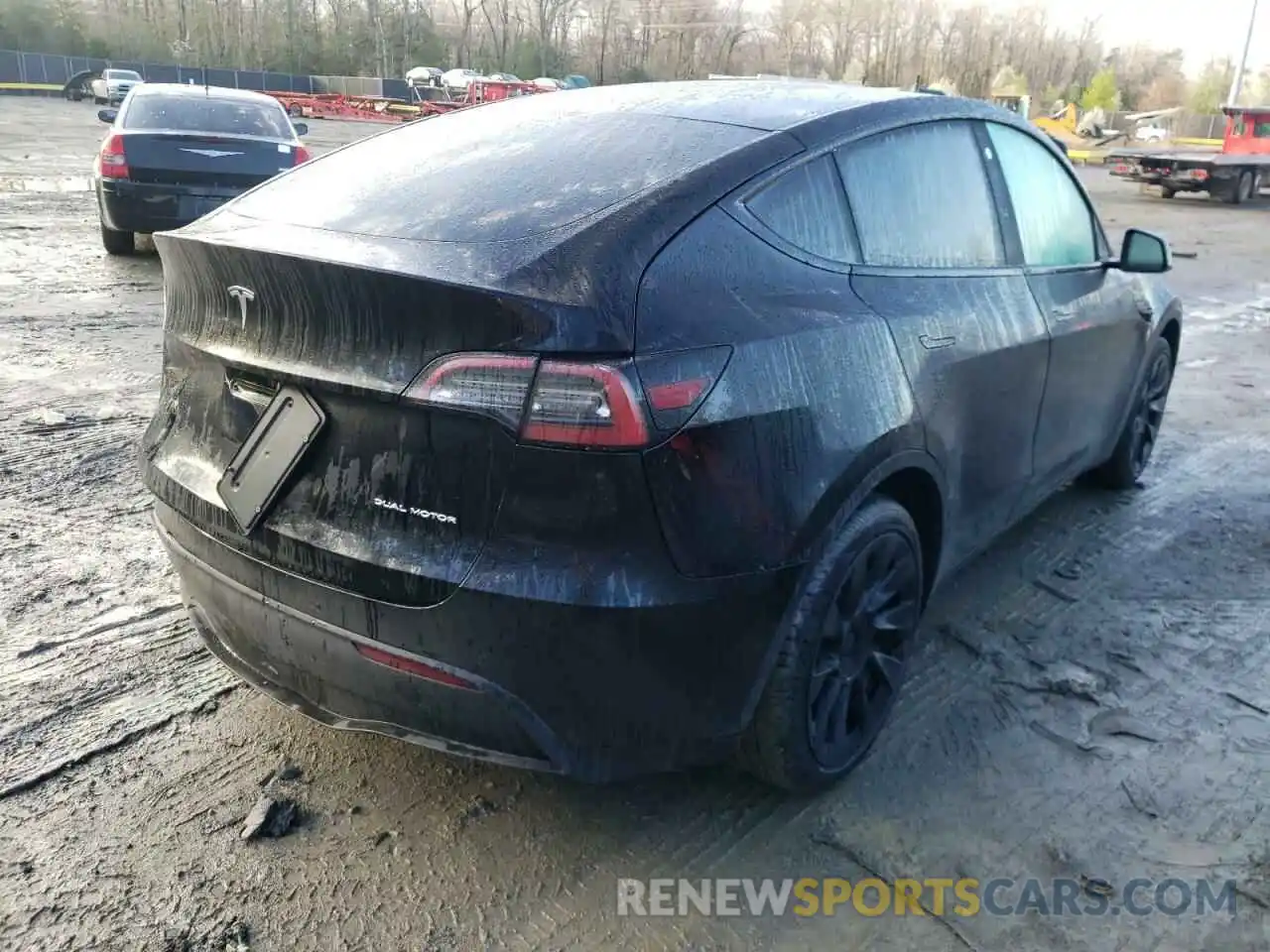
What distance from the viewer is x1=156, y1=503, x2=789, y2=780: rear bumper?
6.90 ft

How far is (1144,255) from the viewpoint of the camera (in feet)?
13.4

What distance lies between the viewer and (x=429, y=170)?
8.88ft

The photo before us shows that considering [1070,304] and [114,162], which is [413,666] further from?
[114,162]

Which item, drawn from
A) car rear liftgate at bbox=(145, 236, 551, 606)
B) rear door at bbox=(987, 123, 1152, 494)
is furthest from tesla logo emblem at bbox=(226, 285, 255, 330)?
rear door at bbox=(987, 123, 1152, 494)

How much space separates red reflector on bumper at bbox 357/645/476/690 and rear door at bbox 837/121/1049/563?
1.39 meters

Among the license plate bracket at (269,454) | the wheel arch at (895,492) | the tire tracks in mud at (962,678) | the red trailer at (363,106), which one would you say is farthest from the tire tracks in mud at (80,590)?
the red trailer at (363,106)

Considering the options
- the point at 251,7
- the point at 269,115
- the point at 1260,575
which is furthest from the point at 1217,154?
the point at 251,7

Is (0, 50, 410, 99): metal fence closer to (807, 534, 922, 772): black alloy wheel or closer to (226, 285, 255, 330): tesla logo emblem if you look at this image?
(226, 285, 255, 330): tesla logo emblem

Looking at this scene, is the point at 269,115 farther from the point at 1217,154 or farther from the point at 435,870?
the point at 1217,154

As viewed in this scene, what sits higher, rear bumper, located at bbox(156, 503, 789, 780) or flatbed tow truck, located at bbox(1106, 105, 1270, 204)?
flatbed tow truck, located at bbox(1106, 105, 1270, 204)

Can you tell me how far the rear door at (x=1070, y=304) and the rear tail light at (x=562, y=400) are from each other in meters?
2.09

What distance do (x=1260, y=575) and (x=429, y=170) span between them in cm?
368

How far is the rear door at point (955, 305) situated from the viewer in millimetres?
2799

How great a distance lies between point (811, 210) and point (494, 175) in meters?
0.80
